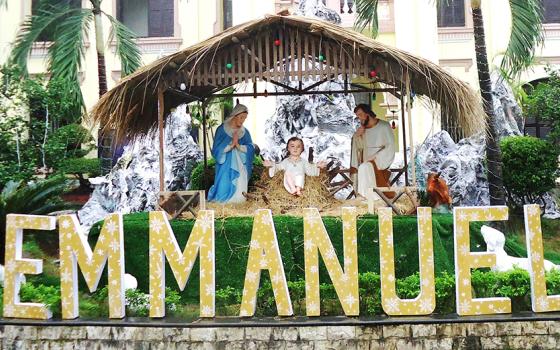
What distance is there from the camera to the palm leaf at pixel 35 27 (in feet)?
44.1

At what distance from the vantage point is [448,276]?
23.9 feet

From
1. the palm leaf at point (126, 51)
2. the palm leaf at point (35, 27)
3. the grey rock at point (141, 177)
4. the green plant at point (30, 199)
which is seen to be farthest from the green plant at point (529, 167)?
the palm leaf at point (35, 27)

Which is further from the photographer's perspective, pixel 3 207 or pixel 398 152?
pixel 398 152

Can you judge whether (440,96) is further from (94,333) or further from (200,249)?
(94,333)

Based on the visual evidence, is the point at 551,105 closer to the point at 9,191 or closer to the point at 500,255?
the point at 500,255

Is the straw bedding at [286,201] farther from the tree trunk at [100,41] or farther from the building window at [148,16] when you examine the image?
the building window at [148,16]

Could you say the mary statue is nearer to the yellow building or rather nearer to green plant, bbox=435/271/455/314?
green plant, bbox=435/271/455/314

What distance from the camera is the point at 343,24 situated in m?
19.0

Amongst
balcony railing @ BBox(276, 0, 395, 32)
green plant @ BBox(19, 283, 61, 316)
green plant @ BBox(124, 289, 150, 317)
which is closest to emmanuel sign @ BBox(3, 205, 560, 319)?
green plant @ BBox(19, 283, 61, 316)

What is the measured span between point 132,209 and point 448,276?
31.9 feet

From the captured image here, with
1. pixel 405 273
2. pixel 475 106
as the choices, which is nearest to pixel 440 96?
pixel 475 106

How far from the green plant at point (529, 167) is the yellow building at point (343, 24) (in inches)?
213

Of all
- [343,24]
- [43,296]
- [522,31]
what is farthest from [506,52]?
[43,296]

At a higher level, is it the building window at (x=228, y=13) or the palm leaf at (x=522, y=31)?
the building window at (x=228, y=13)
